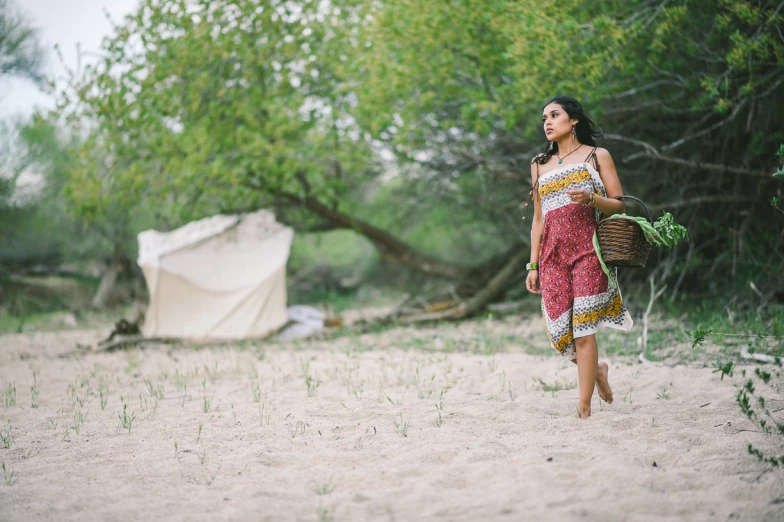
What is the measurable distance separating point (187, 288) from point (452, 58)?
4.82m

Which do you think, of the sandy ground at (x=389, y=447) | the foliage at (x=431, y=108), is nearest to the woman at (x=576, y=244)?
the sandy ground at (x=389, y=447)

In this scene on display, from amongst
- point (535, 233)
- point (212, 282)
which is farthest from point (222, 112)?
point (535, 233)

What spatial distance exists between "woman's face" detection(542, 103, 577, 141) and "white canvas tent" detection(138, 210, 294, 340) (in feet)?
21.2

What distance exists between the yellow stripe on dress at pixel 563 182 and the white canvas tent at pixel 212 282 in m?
6.36

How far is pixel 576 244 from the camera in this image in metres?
3.44

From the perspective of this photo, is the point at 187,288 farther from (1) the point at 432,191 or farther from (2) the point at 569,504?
(2) the point at 569,504

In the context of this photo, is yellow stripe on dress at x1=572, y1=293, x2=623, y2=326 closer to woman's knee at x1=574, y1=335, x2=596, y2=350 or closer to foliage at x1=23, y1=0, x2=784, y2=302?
woman's knee at x1=574, y1=335, x2=596, y2=350

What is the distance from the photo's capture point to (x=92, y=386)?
17.3 ft

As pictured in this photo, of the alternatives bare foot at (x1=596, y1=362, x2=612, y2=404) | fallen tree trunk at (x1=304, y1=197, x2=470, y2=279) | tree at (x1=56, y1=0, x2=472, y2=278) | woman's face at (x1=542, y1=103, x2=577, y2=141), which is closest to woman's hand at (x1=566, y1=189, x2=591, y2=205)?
woman's face at (x1=542, y1=103, x2=577, y2=141)

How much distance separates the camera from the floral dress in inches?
133

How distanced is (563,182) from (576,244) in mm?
343

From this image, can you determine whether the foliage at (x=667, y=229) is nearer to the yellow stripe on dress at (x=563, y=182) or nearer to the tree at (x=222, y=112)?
the yellow stripe on dress at (x=563, y=182)

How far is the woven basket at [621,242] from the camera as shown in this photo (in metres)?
3.26

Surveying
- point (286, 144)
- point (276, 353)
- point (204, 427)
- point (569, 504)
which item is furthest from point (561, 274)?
point (286, 144)
